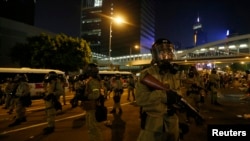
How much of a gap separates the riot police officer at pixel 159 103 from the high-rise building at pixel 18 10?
3333 inches

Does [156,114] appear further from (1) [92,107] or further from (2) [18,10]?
(2) [18,10]

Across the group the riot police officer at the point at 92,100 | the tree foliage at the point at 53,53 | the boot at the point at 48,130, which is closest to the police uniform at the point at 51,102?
the boot at the point at 48,130

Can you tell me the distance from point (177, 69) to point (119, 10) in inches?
6159

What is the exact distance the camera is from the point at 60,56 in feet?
140

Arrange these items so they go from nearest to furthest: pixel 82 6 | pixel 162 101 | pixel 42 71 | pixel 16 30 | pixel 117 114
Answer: pixel 162 101
pixel 117 114
pixel 42 71
pixel 16 30
pixel 82 6

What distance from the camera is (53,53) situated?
139 ft

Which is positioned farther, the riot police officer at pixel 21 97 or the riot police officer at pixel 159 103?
the riot police officer at pixel 21 97

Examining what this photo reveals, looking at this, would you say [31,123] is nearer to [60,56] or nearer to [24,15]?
[60,56]

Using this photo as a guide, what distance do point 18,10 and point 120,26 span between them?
243 ft

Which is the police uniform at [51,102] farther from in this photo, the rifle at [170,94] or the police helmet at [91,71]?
the rifle at [170,94]

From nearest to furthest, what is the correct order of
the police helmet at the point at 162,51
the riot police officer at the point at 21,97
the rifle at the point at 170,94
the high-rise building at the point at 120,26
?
the rifle at the point at 170,94
the police helmet at the point at 162,51
the riot police officer at the point at 21,97
the high-rise building at the point at 120,26

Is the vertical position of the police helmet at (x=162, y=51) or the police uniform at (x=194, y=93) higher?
the police helmet at (x=162, y=51)

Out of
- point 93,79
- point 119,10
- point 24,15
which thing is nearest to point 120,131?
point 93,79

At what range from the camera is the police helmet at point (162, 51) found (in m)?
3.79
